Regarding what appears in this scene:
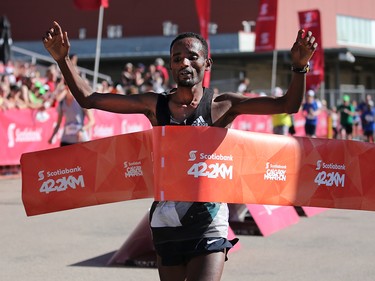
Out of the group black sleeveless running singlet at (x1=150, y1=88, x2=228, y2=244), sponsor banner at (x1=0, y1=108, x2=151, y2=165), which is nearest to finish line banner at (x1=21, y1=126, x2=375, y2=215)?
black sleeveless running singlet at (x1=150, y1=88, x2=228, y2=244)

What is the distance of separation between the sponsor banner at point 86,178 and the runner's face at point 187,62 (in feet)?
2.13

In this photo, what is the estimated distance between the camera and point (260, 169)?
4.50 metres

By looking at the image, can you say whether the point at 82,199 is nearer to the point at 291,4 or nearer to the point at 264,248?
the point at 264,248

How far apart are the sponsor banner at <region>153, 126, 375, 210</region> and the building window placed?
157ft

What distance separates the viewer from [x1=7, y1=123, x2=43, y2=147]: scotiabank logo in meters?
16.8

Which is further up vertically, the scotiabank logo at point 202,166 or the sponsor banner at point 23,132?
the scotiabank logo at point 202,166

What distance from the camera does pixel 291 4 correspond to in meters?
47.1

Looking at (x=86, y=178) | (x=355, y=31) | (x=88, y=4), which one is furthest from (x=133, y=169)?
(x=355, y=31)

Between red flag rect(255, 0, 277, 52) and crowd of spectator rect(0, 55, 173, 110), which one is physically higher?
red flag rect(255, 0, 277, 52)

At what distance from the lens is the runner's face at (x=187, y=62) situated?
436 cm

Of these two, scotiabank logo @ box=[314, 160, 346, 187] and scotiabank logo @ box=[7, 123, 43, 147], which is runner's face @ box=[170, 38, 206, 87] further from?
scotiabank logo @ box=[7, 123, 43, 147]

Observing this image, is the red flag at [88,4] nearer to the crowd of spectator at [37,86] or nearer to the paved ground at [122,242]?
the crowd of spectator at [37,86]

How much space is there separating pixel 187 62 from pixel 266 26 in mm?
23639

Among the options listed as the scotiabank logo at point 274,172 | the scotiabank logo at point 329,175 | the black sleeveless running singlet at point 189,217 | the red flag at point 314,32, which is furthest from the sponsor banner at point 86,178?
the red flag at point 314,32
